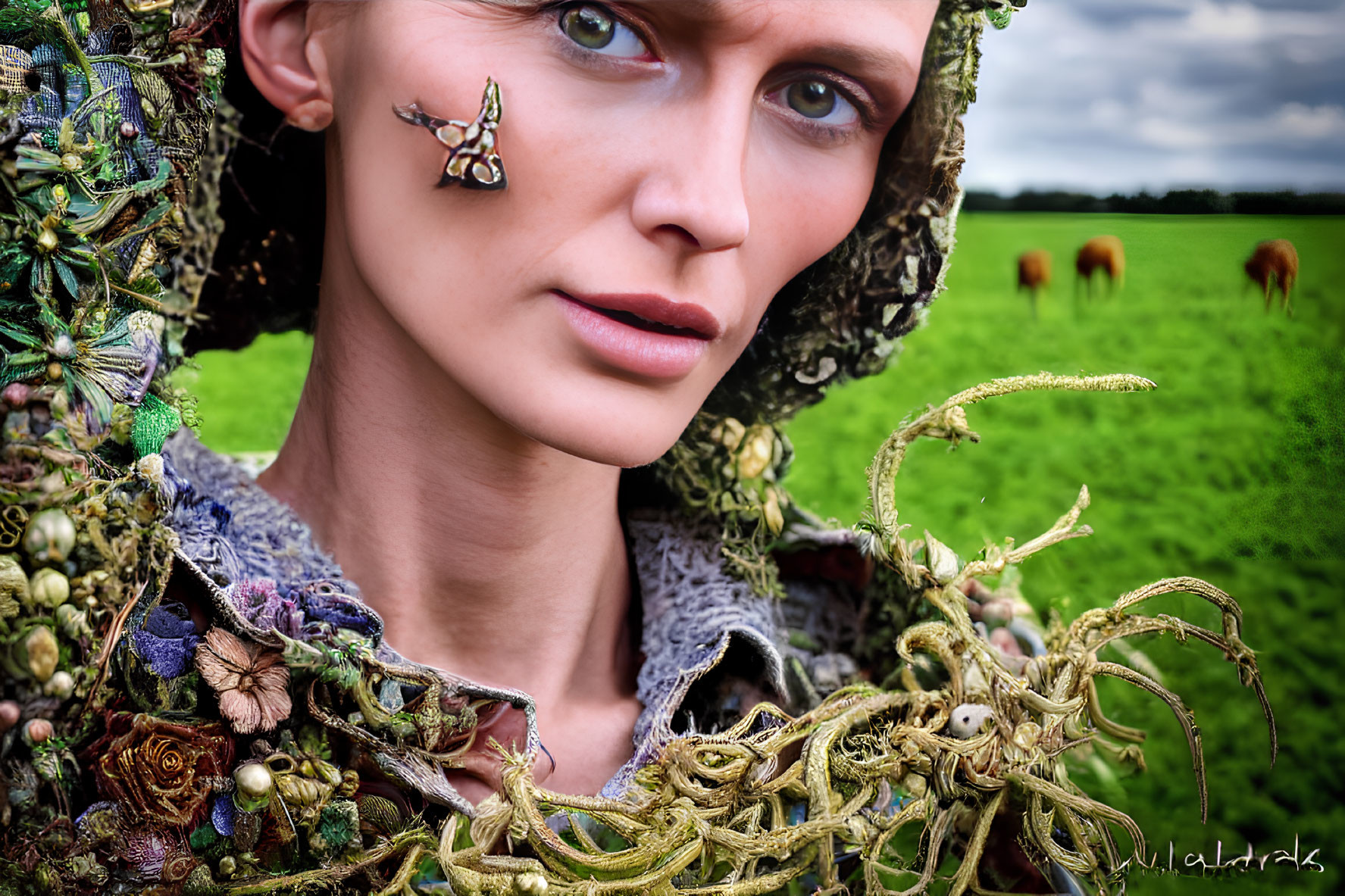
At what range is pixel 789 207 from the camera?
114 centimetres

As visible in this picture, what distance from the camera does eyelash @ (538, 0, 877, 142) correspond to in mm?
997

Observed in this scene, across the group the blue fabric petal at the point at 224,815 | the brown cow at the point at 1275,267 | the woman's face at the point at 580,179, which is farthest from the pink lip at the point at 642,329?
the brown cow at the point at 1275,267

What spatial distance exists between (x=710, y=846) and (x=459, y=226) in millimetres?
678

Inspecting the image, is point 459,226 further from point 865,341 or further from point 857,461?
point 857,461

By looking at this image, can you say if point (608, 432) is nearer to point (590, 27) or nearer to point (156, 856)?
point (590, 27)

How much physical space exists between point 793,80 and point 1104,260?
60cm

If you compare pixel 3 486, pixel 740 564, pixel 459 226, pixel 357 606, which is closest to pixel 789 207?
pixel 459 226

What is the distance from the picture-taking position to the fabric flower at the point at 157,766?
982 mm

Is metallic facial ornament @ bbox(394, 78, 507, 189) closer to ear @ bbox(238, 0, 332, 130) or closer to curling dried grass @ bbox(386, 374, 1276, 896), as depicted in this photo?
ear @ bbox(238, 0, 332, 130)

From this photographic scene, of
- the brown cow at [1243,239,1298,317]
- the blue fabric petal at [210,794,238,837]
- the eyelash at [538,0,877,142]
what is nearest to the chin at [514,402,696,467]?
the eyelash at [538,0,877,142]

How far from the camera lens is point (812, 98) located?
1117 mm

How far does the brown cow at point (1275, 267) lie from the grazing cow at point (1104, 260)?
149mm

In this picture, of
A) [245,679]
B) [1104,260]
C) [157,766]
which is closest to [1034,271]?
[1104,260]

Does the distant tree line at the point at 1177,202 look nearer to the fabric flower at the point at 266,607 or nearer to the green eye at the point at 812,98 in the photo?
the green eye at the point at 812,98
